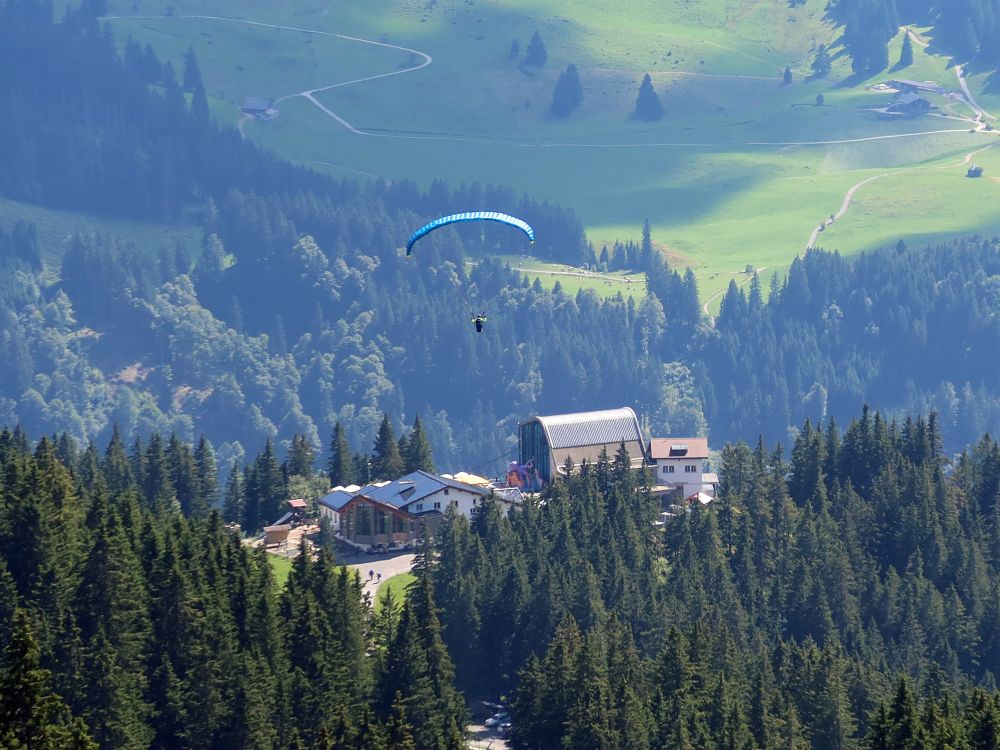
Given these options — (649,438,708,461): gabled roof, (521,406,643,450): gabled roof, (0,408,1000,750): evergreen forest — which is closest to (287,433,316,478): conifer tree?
(0,408,1000,750): evergreen forest

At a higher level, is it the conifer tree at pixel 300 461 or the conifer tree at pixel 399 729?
the conifer tree at pixel 300 461

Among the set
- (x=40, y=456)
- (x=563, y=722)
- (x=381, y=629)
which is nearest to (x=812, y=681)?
(x=563, y=722)

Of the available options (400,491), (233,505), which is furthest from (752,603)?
(233,505)

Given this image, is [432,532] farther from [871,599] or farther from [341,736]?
[341,736]

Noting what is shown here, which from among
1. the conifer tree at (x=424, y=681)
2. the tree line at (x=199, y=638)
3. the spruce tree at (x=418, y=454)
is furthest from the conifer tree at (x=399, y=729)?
the spruce tree at (x=418, y=454)

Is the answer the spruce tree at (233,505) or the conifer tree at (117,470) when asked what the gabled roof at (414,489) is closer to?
the spruce tree at (233,505)

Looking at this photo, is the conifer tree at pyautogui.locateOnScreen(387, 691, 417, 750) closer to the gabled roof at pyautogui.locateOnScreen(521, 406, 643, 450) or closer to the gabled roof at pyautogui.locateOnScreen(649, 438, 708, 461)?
the gabled roof at pyautogui.locateOnScreen(521, 406, 643, 450)

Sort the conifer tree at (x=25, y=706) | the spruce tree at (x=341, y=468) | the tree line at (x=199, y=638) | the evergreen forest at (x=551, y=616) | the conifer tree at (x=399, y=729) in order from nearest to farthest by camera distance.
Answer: the conifer tree at (x=25, y=706) < the conifer tree at (x=399, y=729) < the tree line at (x=199, y=638) < the evergreen forest at (x=551, y=616) < the spruce tree at (x=341, y=468)

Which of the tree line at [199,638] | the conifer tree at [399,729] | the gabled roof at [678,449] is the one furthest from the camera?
the gabled roof at [678,449]

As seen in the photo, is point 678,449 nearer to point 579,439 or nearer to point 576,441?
point 579,439
